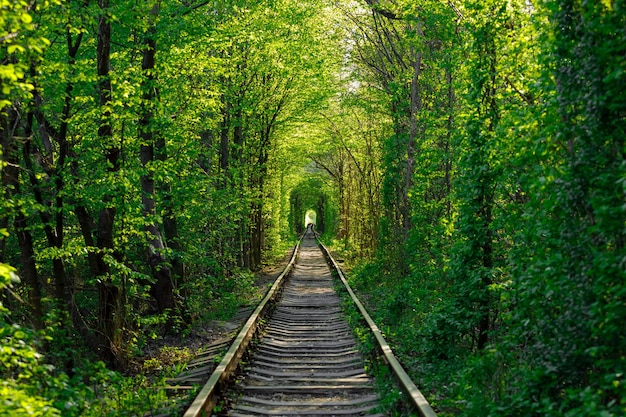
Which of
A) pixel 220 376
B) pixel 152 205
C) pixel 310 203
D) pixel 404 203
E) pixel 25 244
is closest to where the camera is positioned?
pixel 220 376

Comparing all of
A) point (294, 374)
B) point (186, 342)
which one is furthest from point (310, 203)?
point (294, 374)

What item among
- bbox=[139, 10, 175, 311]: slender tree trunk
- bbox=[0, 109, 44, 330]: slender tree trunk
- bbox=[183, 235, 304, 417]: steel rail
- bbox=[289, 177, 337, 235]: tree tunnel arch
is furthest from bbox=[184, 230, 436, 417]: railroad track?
bbox=[289, 177, 337, 235]: tree tunnel arch

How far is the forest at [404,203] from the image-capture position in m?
4.26

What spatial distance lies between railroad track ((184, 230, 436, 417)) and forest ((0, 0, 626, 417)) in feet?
2.43

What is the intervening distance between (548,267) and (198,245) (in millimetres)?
9751

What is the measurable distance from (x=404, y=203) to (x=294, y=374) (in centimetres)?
978

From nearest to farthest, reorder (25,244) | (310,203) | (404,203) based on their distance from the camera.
A: (25,244), (404,203), (310,203)

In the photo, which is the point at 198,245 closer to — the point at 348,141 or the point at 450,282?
the point at 450,282

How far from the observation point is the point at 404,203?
16.8 m

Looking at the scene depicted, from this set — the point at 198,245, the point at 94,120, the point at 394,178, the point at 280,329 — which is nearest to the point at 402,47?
the point at 394,178

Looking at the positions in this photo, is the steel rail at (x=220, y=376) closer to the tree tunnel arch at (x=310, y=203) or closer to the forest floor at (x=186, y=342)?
the forest floor at (x=186, y=342)

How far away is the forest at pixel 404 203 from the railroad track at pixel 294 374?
0.74 meters

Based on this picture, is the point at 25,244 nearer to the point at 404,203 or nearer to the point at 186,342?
the point at 186,342

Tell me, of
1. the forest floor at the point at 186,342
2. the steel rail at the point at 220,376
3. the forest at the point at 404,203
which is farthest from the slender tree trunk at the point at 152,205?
the steel rail at the point at 220,376
